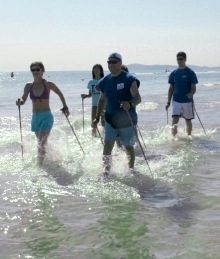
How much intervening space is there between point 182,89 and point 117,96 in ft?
13.5

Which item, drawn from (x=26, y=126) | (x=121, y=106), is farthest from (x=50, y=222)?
(x=26, y=126)

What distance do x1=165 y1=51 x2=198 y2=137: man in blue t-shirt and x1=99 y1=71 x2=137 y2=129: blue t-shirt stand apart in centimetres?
377

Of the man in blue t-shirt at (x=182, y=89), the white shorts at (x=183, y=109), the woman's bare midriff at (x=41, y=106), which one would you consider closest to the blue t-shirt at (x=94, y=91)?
the man in blue t-shirt at (x=182, y=89)

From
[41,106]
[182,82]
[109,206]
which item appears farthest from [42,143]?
[182,82]

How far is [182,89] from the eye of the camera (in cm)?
1014

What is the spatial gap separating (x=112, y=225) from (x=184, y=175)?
236cm

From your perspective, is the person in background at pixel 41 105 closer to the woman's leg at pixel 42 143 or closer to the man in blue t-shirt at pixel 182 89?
the woman's leg at pixel 42 143

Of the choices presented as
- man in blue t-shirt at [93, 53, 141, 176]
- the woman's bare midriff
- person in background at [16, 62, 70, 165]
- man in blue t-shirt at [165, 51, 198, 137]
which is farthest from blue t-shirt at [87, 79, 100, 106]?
man in blue t-shirt at [93, 53, 141, 176]

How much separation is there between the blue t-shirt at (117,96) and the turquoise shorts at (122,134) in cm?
7

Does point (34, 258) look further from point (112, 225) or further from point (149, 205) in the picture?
point (149, 205)

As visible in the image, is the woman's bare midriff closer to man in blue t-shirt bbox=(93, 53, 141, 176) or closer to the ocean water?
the ocean water

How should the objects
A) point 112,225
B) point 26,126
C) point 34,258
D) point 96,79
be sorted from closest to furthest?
point 34,258 → point 112,225 → point 96,79 → point 26,126

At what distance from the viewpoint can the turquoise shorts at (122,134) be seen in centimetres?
662

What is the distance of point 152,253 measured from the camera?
13.2ft
